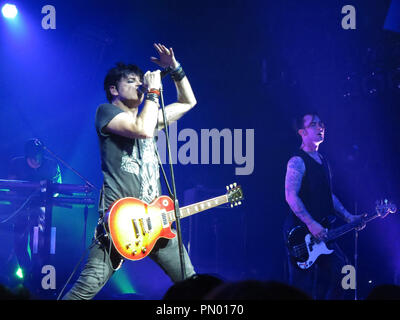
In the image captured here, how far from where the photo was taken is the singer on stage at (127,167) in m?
2.90

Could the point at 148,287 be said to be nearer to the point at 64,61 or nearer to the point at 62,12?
the point at 64,61

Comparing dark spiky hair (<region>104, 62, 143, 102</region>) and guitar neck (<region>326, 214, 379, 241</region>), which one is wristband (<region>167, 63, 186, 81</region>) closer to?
dark spiky hair (<region>104, 62, 143, 102</region>)

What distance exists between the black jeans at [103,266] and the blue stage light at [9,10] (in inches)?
211

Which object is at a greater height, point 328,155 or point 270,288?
point 328,155

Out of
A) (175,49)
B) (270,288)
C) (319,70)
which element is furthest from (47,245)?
(270,288)

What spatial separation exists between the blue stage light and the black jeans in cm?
535

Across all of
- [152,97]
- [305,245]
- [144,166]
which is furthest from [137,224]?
[305,245]

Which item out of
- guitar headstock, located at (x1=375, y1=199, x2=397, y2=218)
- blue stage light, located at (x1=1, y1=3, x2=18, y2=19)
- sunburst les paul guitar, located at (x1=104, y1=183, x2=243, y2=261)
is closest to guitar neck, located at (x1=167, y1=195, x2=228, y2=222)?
sunburst les paul guitar, located at (x1=104, y1=183, x2=243, y2=261)

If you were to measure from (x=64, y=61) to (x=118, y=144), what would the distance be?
5.02 metres

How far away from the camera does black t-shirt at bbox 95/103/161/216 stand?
311 centimetres

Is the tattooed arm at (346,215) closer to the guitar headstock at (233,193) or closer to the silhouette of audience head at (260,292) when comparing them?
the guitar headstock at (233,193)

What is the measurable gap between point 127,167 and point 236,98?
4664 millimetres

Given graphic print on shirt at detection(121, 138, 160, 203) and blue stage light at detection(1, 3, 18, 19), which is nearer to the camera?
graphic print on shirt at detection(121, 138, 160, 203)
